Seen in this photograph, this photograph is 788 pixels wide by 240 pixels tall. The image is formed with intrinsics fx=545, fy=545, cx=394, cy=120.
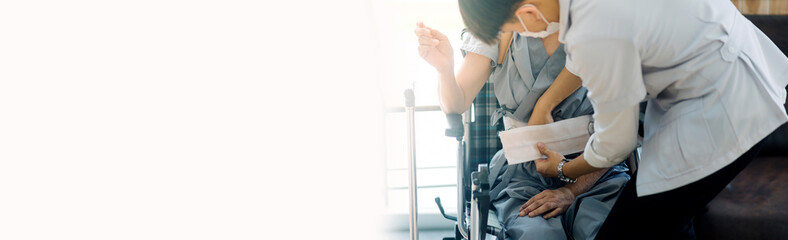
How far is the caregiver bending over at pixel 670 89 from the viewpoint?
0.92m

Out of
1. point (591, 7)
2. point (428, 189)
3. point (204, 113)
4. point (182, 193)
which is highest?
point (591, 7)

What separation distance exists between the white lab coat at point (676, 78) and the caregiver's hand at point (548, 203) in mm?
223

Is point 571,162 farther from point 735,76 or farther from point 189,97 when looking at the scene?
point 189,97

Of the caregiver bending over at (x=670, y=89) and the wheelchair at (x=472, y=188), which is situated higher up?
the caregiver bending over at (x=670, y=89)

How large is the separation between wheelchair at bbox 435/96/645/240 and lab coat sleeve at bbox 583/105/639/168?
23cm

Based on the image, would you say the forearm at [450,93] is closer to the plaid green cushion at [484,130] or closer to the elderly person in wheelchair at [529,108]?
the elderly person in wheelchair at [529,108]

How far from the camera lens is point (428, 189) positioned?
2.50 metres

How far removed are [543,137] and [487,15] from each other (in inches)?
18.7

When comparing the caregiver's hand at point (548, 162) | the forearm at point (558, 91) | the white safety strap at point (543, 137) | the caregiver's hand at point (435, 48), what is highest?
the caregiver's hand at point (435, 48)

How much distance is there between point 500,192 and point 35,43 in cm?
110

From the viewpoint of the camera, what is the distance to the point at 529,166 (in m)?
1.43

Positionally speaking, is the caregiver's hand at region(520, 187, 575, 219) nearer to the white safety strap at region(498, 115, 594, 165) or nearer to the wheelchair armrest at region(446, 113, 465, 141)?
the white safety strap at region(498, 115, 594, 165)

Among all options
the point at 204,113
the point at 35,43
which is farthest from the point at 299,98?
the point at 35,43

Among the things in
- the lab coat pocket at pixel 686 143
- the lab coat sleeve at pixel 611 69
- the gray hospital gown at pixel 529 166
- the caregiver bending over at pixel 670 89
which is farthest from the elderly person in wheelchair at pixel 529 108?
the lab coat sleeve at pixel 611 69
